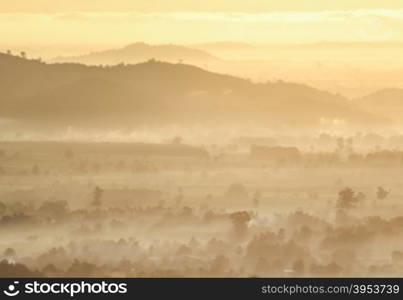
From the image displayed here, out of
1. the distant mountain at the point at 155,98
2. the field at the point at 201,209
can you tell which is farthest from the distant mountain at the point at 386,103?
the field at the point at 201,209

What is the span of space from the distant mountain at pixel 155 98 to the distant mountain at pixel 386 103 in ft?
0.28

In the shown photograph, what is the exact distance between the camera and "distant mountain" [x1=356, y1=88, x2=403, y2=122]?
8.98 metres

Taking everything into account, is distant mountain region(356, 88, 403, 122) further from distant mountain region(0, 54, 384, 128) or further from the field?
the field

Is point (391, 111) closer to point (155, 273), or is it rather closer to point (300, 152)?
point (300, 152)

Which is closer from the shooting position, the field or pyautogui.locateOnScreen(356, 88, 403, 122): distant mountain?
the field

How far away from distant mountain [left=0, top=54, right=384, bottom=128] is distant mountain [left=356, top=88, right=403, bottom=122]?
85 millimetres

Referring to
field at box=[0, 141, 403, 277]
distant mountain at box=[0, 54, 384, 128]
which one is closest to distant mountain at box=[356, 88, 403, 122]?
distant mountain at box=[0, 54, 384, 128]

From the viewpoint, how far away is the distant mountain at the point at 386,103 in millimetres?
8977

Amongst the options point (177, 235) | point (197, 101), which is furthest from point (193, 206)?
point (197, 101)

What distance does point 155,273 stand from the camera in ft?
26.6

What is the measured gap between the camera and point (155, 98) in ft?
29.6

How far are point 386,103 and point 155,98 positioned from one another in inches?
79.0

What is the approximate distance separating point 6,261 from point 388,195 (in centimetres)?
326

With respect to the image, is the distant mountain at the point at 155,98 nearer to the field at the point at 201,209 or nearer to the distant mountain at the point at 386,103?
the distant mountain at the point at 386,103
